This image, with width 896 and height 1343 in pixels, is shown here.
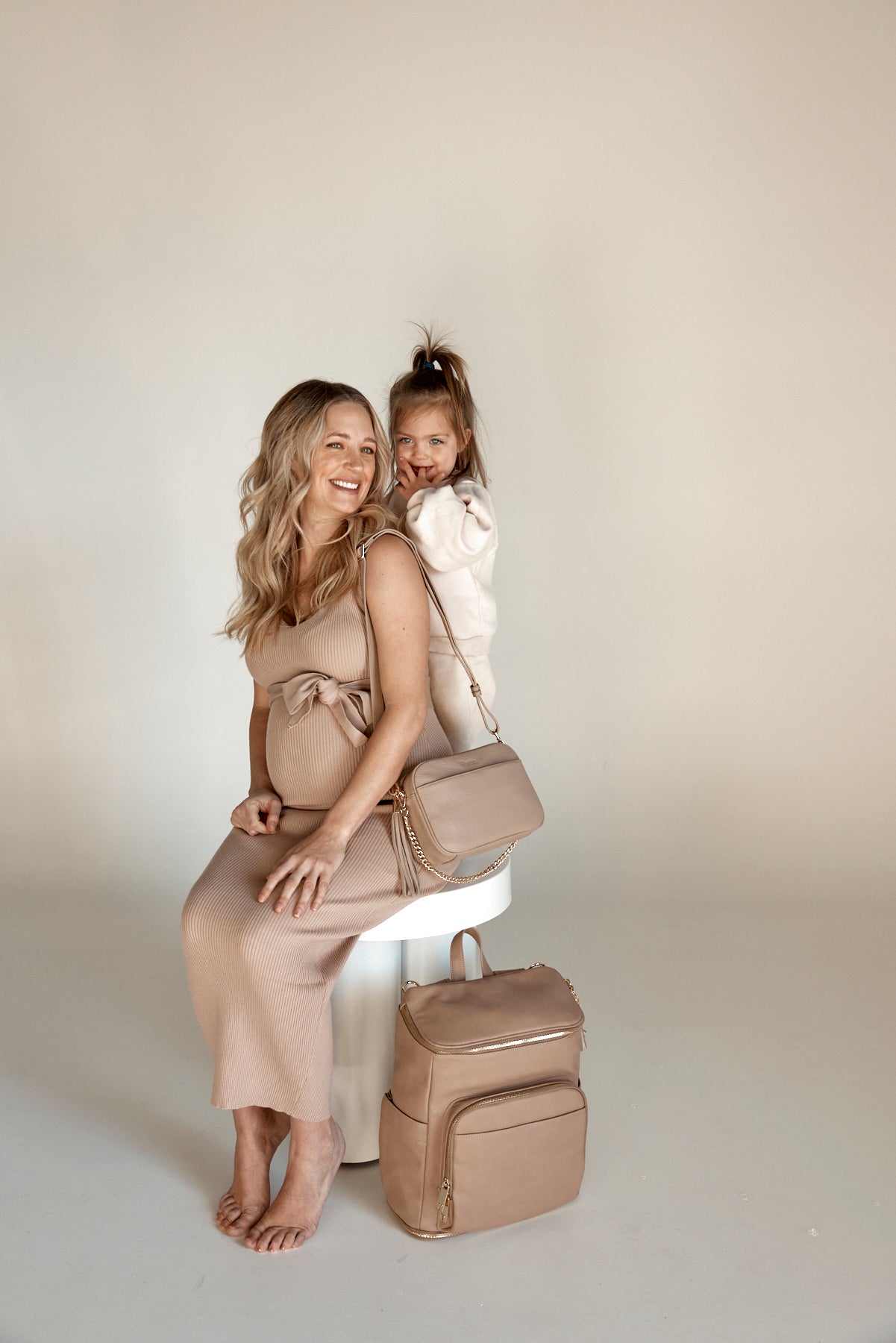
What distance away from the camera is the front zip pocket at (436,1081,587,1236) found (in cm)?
→ 203

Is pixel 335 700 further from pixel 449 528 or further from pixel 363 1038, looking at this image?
pixel 363 1038

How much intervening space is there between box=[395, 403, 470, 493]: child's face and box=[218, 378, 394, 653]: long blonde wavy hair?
24 cm

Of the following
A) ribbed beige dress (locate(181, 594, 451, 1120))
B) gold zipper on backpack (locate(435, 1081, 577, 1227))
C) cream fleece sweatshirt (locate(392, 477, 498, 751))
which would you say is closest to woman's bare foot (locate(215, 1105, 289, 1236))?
ribbed beige dress (locate(181, 594, 451, 1120))

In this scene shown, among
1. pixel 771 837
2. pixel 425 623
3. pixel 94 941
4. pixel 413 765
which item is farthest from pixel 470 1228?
pixel 771 837

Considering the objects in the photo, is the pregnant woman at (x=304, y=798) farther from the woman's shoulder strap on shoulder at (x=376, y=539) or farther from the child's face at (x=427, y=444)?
the child's face at (x=427, y=444)

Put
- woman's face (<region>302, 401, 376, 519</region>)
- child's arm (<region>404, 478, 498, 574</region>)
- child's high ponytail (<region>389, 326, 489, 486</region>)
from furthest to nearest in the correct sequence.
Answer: child's high ponytail (<region>389, 326, 489, 486</region>)
child's arm (<region>404, 478, 498, 574</region>)
woman's face (<region>302, 401, 376, 519</region>)

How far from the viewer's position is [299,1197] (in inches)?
82.5

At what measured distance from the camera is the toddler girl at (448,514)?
2.49m

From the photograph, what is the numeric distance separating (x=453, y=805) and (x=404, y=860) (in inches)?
5.5

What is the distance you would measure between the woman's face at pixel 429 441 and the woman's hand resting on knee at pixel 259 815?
2.80 ft

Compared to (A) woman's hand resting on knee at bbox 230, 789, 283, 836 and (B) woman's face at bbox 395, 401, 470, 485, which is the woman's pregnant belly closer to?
(A) woman's hand resting on knee at bbox 230, 789, 283, 836

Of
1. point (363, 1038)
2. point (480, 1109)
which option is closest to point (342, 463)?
point (363, 1038)

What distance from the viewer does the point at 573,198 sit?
3721mm

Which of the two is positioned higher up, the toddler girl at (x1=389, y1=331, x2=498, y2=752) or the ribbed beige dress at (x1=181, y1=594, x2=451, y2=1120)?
the toddler girl at (x1=389, y1=331, x2=498, y2=752)
